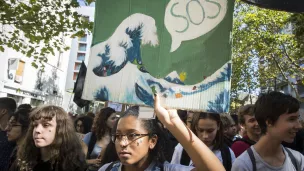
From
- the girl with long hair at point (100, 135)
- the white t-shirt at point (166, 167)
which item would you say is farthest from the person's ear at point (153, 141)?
the girl with long hair at point (100, 135)

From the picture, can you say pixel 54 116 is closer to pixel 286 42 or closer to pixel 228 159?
pixel 228 159

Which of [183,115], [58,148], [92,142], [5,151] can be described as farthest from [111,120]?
[58,148]

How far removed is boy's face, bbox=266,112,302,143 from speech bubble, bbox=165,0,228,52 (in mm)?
799

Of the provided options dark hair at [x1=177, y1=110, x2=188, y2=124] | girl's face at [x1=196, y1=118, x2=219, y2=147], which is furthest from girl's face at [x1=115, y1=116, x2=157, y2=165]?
dark hair at [x1=177, y1=110, x2=188, y2=124]

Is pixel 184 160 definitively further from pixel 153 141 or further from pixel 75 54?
pixel 75 54

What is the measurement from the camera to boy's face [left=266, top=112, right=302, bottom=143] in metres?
2.23

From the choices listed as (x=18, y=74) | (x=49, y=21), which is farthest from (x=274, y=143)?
(x=18, y=74)

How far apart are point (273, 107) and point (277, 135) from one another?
0.19 m

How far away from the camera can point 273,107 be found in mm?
2285

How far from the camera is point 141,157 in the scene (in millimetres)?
1916

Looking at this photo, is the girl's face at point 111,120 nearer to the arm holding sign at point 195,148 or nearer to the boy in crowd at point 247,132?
the boy in crowd at point 247,132

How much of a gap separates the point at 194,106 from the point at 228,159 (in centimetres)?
93

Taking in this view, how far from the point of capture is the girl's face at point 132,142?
188cm

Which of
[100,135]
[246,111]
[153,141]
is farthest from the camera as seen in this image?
[100,135]
